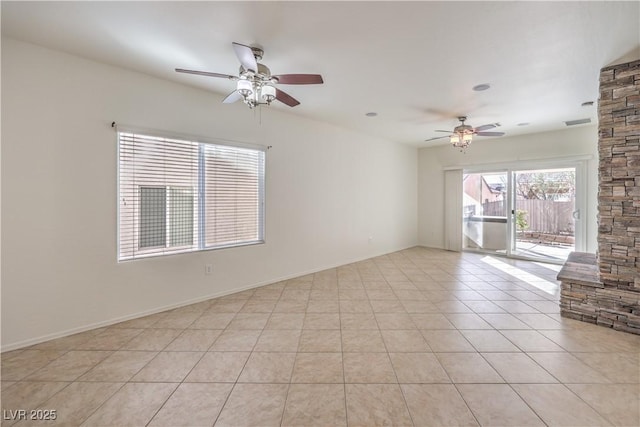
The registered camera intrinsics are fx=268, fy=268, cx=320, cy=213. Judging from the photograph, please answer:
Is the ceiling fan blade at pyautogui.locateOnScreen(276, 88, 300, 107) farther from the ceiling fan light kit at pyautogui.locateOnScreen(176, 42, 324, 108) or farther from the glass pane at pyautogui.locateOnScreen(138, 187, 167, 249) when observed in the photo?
the glass pane at pyautogui.locateOnScreen(138, 187, 167, 249)

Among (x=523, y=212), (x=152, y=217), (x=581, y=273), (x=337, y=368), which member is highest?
(x=523, y=212)

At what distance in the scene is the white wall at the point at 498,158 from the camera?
5.17m

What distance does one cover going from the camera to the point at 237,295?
3.83m

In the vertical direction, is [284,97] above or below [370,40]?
below

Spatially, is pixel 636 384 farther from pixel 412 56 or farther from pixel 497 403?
pixel 412 56

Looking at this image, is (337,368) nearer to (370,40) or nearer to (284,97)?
(284,97)

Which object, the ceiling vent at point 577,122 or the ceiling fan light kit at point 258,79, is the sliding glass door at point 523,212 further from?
the ceiling fan light kit at point 258,79

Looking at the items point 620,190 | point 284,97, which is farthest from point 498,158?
point 284,97

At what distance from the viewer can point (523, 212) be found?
607 centimetres

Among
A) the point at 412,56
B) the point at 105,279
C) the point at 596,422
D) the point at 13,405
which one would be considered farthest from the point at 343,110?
the point at 13,405

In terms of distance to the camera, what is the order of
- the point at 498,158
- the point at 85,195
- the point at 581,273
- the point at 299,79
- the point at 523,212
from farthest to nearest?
the point at 498,158, the point at 523,212, the point at 581,273, the point at 85,195, the point at 299,79

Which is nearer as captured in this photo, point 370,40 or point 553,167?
point 370,40

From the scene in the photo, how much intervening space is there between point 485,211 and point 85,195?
7.60 m

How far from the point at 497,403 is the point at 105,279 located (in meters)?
3.73
